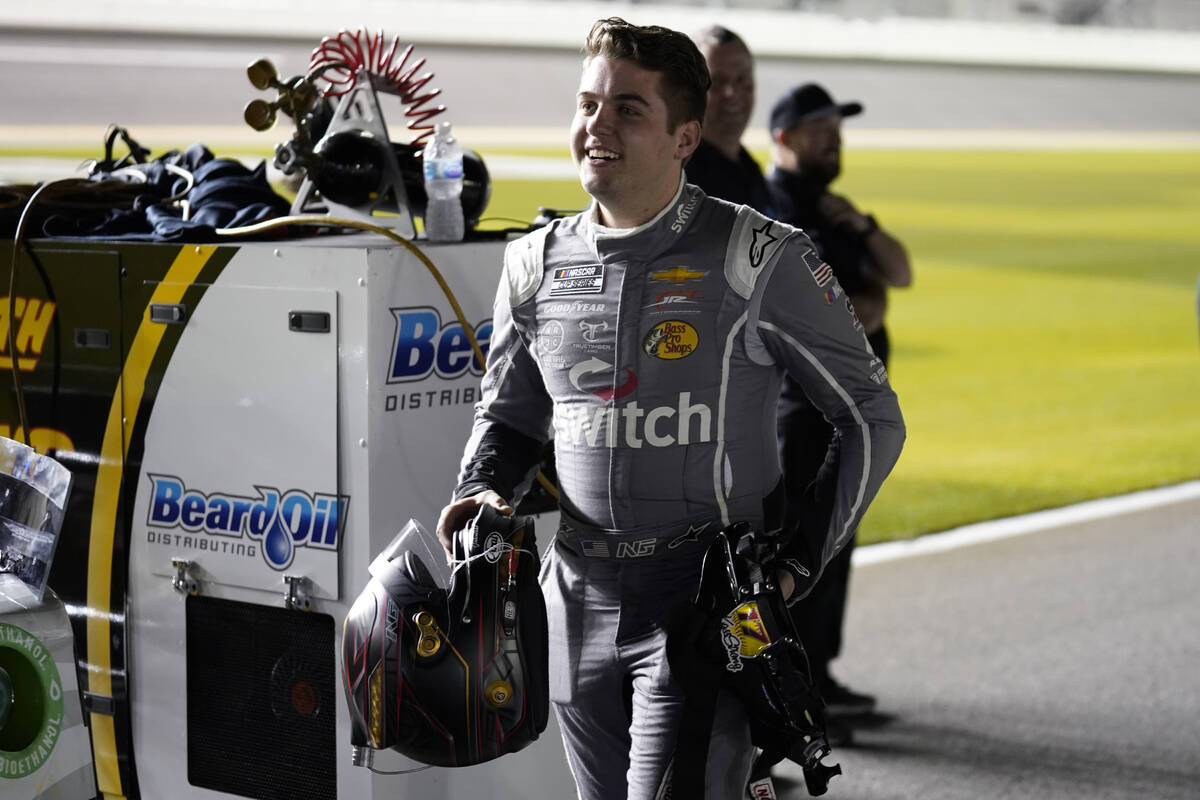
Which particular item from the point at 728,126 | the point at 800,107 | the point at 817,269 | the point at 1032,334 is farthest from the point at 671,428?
the point at 1032,334

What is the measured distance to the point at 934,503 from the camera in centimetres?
827

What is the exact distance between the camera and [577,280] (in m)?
2.51

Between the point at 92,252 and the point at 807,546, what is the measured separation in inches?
78.9

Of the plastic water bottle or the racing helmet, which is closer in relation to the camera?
the racing helmet

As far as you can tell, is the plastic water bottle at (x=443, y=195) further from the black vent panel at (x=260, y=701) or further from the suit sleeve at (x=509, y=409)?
the black vent panel at (x=260, y=701)

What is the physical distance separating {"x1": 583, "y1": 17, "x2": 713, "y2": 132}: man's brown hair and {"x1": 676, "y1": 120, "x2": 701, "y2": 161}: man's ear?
0.03 feet

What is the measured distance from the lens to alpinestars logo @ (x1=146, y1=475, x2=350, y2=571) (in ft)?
10.5

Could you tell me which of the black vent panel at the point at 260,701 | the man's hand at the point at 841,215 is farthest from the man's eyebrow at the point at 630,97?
the man's hand at the point at 841,215

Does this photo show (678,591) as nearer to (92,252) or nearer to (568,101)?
(92,252)

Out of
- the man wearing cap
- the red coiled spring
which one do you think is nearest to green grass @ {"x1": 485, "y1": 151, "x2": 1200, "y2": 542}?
the man wearing cap

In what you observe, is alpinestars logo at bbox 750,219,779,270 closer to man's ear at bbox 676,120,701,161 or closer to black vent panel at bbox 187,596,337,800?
man's ear at bbox 676,120,701,161

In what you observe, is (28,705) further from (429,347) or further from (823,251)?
(823,251)

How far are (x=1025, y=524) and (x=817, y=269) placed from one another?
5746 mm

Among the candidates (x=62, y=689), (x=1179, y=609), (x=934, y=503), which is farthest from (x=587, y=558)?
(x=934, y=503)
